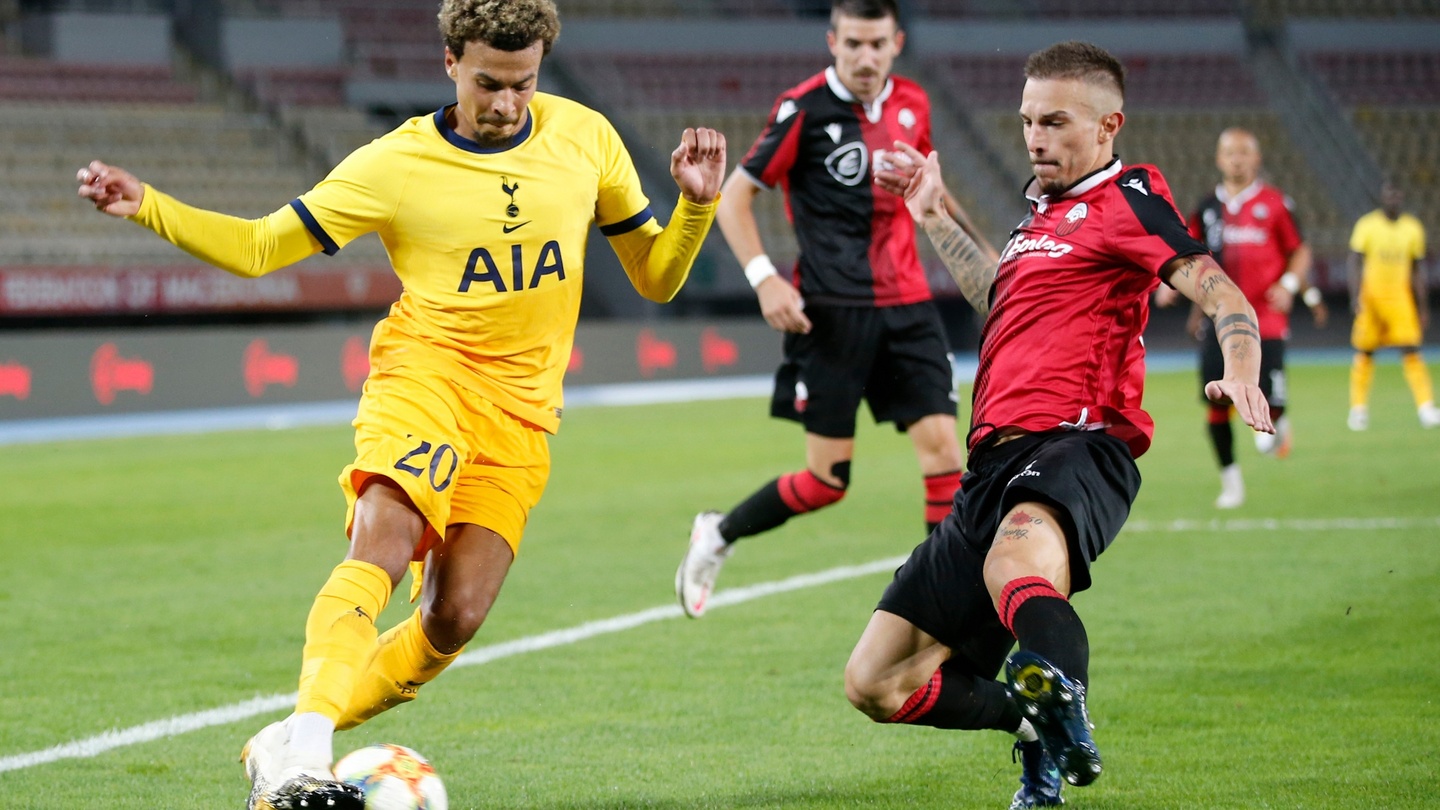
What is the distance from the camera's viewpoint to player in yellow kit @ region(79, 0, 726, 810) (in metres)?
4.14

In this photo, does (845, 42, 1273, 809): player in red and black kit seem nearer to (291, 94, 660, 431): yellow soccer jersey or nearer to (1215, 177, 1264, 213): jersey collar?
(291, 94, 660, 431): yellow soccer jersey

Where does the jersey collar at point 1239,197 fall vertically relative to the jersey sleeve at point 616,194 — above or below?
below

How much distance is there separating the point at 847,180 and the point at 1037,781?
3.22 m

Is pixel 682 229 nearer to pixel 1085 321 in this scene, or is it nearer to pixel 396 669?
pixel 1085 321

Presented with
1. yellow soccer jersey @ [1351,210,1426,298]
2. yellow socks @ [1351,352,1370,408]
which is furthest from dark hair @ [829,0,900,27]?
yellow soccer jersey @ [1351,210,1426,298]

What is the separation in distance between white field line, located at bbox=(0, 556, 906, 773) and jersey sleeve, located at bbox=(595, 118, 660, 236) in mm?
1994

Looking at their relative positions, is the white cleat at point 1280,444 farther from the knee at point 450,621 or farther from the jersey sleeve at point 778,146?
the knee at point 450,621

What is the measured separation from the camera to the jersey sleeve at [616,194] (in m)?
4.64

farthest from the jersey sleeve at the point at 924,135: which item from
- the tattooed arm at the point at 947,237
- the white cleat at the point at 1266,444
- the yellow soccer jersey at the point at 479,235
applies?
the white cleat at the point at 1266,444

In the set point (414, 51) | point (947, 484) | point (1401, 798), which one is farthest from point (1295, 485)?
point (414, 51)

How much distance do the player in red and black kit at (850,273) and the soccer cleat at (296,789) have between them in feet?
11.3

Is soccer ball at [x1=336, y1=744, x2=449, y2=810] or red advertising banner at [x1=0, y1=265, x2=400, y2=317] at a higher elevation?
soccer ball at [x1=336, y1=744, x2=449, y2=810]

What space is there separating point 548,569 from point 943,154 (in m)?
24.4

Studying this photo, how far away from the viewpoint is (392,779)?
3.86 meters
